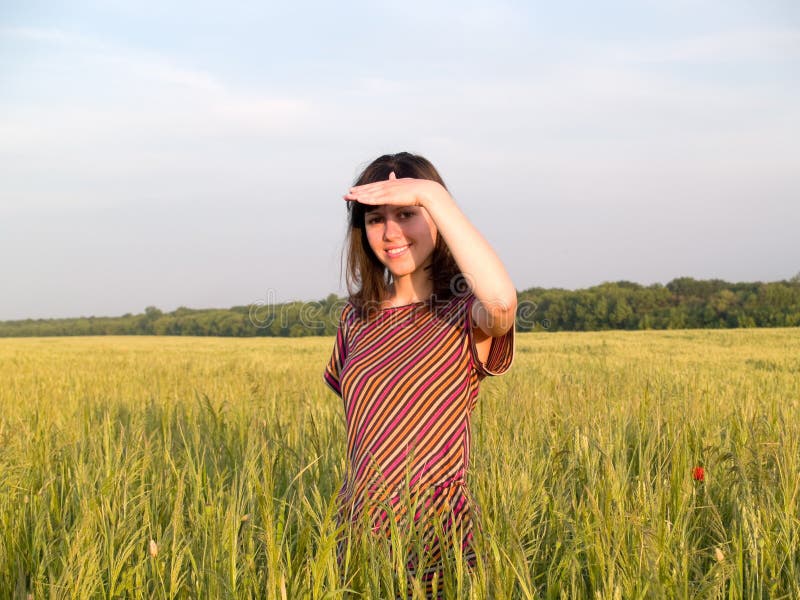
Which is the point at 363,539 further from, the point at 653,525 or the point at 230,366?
the point at 230,366

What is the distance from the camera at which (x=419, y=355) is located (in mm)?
1637

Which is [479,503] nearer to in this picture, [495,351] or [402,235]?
[495,351]

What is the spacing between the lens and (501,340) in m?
1.65

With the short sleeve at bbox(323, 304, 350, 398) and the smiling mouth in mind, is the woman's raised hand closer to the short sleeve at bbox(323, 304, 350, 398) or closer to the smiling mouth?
the smiling mouth

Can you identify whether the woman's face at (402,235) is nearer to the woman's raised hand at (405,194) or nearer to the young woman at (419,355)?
the young woman at (419,355)

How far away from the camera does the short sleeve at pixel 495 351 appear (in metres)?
1.63

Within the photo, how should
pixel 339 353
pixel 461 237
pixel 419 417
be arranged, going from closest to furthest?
pixel 461 237
pixel 419 417
pixel 339 353

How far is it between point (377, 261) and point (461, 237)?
2.09 feet

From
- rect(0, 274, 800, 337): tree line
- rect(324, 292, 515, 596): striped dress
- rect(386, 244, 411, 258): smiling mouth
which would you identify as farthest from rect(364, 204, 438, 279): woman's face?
rect(0, 274, 800, 337): tree line

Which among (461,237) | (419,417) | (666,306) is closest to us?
(461,237)

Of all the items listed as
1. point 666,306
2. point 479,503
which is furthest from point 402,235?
point 666,306

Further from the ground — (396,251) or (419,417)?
(396,251)

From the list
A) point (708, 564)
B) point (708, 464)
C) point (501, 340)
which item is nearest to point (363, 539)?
point (501, 340)

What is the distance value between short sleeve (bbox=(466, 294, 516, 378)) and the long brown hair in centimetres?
14
